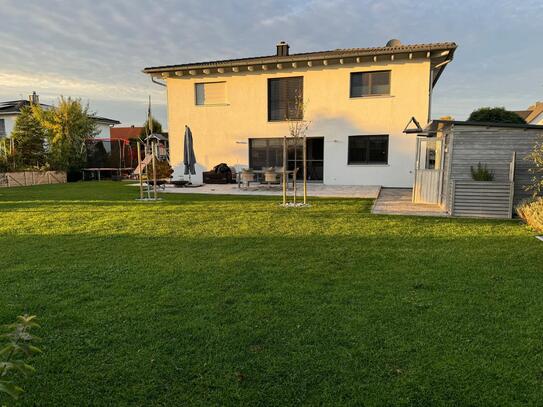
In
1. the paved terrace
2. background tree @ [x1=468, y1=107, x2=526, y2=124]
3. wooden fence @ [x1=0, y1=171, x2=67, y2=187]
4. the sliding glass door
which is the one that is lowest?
the paved terrace

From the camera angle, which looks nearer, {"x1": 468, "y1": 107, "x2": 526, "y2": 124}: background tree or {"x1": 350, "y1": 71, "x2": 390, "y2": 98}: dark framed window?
{"x1": 350, "y1": 71, "x2": 390, "y2": 98}: dark framed window

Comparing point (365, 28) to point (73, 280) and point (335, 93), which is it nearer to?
point (335, 93)

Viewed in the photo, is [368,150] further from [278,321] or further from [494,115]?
[278,321]

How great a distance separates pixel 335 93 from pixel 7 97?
35.4 meters

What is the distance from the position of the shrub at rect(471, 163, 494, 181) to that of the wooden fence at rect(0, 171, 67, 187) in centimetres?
1938

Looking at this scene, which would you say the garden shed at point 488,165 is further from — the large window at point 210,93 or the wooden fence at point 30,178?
the wooden fence at point 30,178

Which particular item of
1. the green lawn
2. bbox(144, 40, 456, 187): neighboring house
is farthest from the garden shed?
bbox(144, 40, 456, 187): neighboring house

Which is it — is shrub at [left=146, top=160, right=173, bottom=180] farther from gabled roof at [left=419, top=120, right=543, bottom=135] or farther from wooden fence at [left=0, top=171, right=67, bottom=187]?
gabled roof at [left=419, top=120, right=543, bottom=135]

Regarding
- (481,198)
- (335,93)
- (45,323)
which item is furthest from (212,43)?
(45,323)

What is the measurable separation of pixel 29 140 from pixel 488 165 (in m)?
22.8

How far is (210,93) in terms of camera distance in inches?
786

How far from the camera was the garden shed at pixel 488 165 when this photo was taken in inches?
341

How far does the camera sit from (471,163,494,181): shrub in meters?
8.92

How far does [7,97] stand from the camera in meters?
37.5
